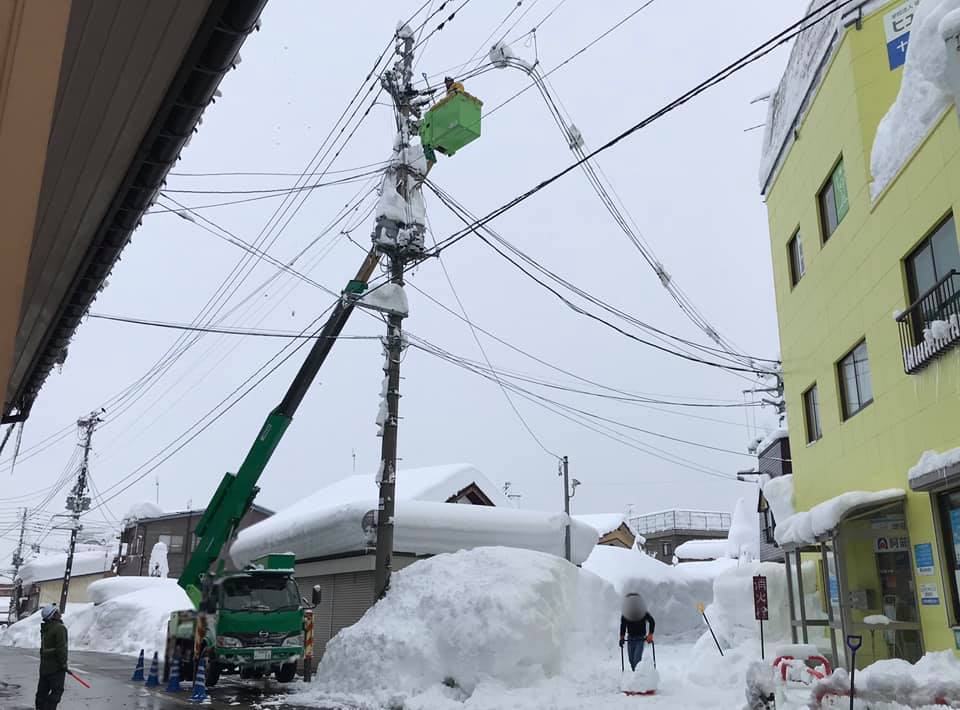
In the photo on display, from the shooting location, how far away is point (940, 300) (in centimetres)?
1081

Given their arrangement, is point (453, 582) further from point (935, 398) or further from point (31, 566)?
point (31, 566)

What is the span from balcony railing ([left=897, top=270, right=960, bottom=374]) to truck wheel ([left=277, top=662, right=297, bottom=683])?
39.2 ft

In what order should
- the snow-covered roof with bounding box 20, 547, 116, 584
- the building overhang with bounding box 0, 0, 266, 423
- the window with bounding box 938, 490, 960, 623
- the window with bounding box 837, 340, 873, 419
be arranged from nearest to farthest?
the building overhang with bounding box 0, 0, 266, 423 → the window with bounding box 938, 490, 960, 623 → the window with bounding box 837, 340, 873, 419 → the snow-covered roof with bounding box 20, 547, 116, 584

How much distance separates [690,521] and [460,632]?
172 ft

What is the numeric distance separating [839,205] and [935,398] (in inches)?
211

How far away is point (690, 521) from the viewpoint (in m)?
62.5

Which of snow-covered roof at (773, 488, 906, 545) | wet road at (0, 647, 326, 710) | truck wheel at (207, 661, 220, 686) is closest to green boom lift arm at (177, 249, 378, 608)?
truck wheel at (207, 661, 220, 686)

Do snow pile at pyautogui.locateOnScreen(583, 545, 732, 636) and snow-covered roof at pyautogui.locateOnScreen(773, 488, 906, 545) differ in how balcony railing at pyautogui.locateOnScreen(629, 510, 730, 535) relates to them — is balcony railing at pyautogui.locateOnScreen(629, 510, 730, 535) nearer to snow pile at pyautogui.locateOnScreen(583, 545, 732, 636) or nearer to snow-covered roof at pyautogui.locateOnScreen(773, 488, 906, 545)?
snow pile at pyautogui.locateOnScreen(583, 545, 732, 636)

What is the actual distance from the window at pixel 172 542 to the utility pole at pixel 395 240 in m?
12.7

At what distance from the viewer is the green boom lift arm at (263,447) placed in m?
12.9

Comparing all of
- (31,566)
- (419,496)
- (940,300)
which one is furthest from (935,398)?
(31,566)

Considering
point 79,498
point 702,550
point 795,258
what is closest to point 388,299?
point 795,258

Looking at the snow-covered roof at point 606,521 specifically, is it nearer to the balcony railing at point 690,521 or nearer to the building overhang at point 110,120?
the balcony railing at point 690,521

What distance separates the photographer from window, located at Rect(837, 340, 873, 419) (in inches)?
543
